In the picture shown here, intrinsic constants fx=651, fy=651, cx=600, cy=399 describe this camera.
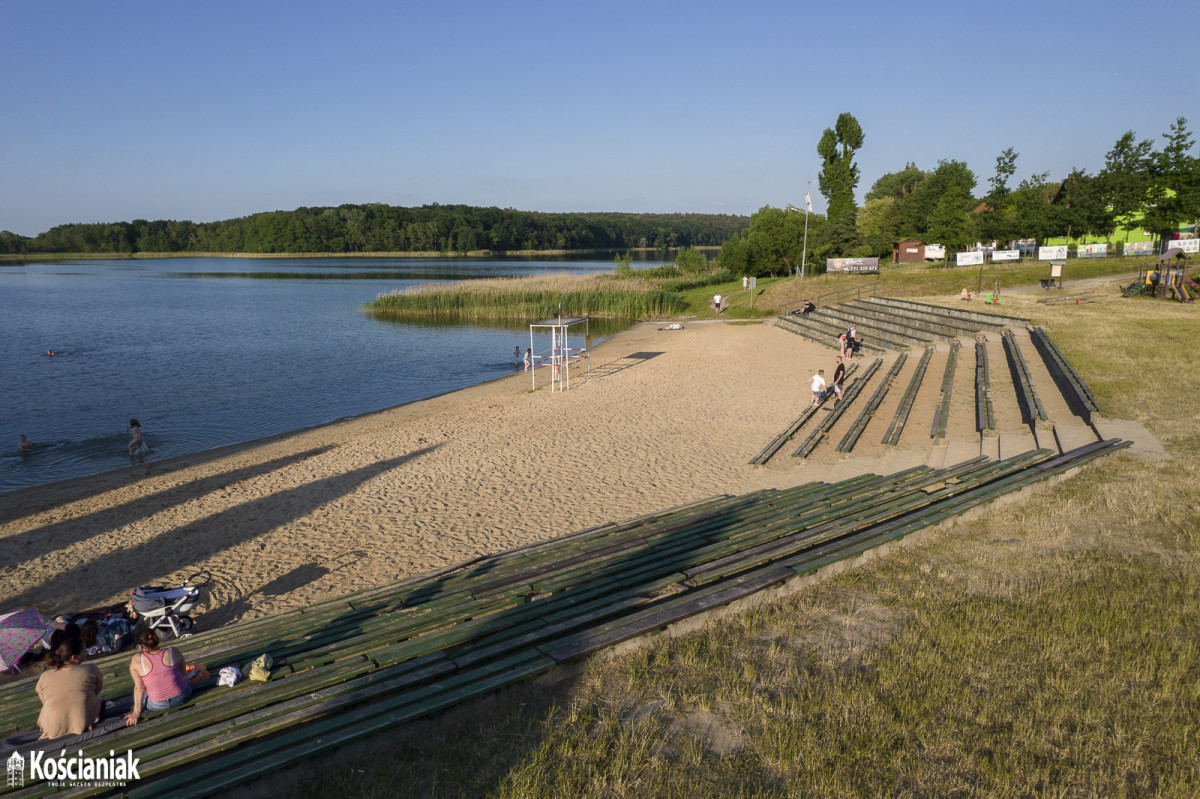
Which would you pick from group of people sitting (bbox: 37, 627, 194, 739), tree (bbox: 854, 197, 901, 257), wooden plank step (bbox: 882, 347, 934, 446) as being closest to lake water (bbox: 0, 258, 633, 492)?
group of people sitting (bbox: 37, 627, 194, 739)

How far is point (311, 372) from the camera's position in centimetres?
3228

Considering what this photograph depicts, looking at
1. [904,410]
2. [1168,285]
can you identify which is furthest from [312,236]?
[904,410]

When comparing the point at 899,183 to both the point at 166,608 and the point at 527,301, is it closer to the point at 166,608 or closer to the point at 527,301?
the point at 527,301

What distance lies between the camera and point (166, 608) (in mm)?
8781

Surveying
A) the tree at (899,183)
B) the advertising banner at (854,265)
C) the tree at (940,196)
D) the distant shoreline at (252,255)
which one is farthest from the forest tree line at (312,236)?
the advertising banner at (854,265)

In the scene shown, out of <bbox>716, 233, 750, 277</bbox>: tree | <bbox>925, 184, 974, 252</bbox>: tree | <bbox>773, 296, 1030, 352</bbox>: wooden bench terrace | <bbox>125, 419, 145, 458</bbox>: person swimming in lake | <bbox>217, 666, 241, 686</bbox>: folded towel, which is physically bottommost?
<bbox>125, 419, 145, 458</bbox>: person swimming in lake

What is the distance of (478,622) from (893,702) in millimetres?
3731

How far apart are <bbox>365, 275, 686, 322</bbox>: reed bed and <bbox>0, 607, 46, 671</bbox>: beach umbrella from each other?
4193 centimetres

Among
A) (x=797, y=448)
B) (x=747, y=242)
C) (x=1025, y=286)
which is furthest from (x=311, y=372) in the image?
(x=747, y=242)

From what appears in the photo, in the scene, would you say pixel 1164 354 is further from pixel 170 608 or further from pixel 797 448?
pixel 170 608

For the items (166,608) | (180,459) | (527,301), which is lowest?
(180,459)

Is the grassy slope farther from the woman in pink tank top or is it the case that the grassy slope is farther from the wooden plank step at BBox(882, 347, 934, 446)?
the wooden plank step at BBox(882, 347, 934, 446)

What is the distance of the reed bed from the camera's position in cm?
5034

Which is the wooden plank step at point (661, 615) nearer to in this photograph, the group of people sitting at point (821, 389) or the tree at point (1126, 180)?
the group of people sitting at point (821, 389)
